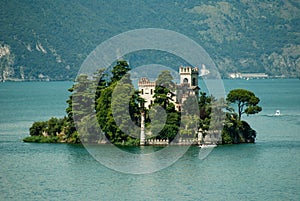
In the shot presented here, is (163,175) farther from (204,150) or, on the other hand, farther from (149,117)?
(149,117)

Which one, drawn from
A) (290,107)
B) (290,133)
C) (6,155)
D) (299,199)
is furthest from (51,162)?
(290,107)

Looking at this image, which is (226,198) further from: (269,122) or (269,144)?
(269,122)

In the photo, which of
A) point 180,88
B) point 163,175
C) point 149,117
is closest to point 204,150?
point 149,117

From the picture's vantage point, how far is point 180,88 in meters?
75.1

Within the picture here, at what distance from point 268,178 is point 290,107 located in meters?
66.0

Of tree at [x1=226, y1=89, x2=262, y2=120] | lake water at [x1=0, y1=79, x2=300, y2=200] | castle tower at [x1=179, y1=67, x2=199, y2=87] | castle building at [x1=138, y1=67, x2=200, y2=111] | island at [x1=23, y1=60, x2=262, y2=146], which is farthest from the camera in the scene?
castle tower at [x1=179, y1=67, x2=199, y2=87]

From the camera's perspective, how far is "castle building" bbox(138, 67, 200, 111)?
7456cm

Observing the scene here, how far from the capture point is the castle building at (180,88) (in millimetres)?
74562

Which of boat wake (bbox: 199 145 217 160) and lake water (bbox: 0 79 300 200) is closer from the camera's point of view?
lake water (bbox: 0 79 300 200)

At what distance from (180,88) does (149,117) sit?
3.88 m

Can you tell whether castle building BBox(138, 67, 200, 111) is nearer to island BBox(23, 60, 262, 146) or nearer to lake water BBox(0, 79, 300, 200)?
island BBox(23, 60, 262, 146)

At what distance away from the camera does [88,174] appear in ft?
190

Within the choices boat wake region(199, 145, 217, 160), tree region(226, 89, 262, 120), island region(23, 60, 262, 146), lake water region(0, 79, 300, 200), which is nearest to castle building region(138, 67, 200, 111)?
island region(23, 60, 262, 146)

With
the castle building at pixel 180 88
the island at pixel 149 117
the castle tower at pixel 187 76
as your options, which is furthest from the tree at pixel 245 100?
the castle tower at pixel 187 76
